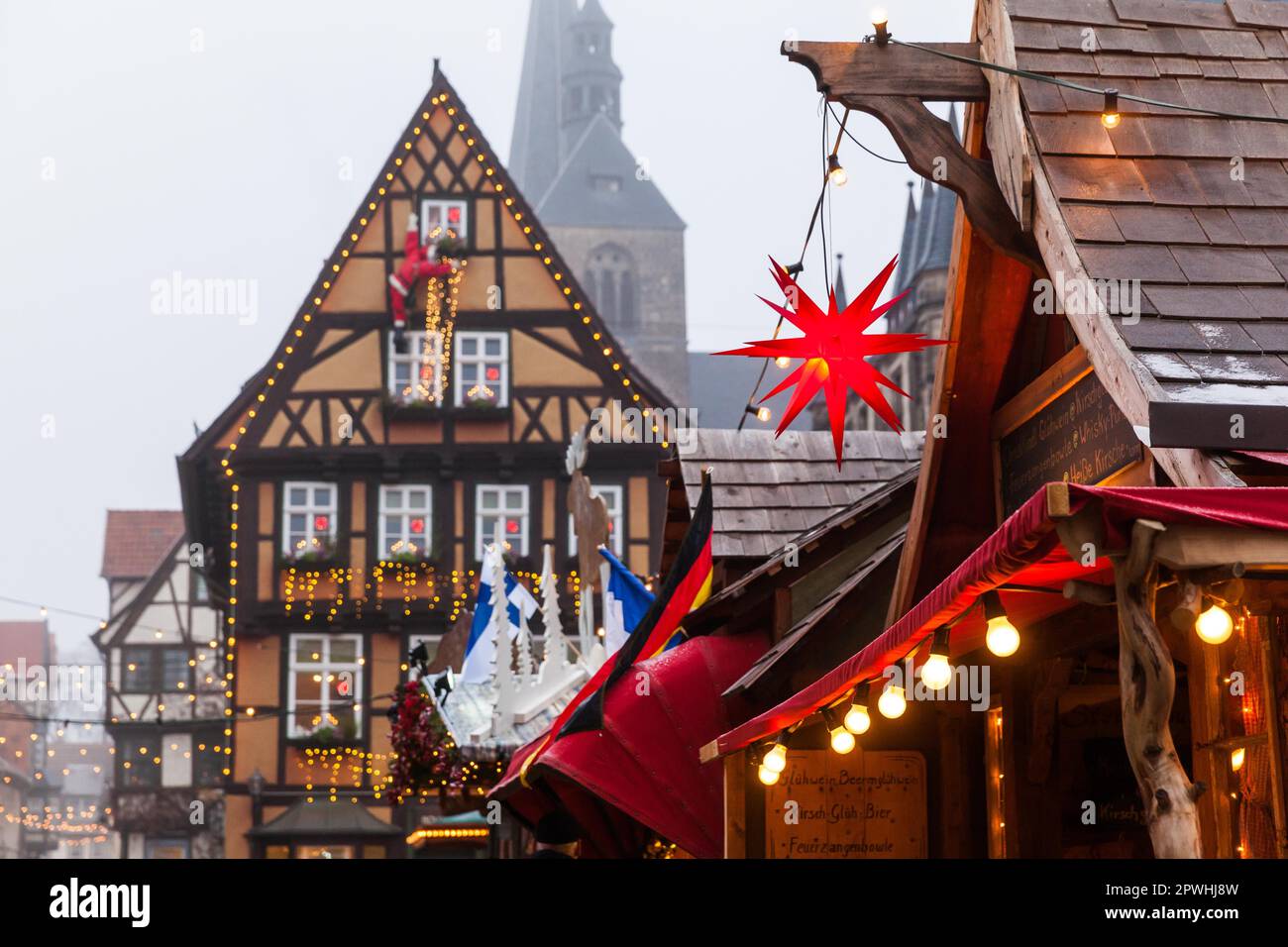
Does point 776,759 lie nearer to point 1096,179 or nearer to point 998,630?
point 1096,179

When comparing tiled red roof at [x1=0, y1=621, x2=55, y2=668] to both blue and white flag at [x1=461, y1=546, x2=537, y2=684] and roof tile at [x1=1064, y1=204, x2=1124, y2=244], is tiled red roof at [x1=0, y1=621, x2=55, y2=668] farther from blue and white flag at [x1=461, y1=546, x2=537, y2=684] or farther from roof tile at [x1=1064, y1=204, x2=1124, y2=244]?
roof tile at [x1=1064, y1=204, x2=1124, y2=244]

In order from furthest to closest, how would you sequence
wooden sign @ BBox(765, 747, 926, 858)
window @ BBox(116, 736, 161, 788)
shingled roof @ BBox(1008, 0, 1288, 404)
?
window @ BBox(116, 736, 161, 788), wooden sign @ BBox(765, 747, 926, 858), shingled roof @ BBox(1008, 0, 1288, 404)

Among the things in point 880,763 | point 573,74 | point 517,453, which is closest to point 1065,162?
point 880,763

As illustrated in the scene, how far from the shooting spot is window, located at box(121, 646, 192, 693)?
4328 centimetres

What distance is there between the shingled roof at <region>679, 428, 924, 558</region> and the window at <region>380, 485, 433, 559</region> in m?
15.4

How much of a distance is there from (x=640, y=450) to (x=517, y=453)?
6.41ft

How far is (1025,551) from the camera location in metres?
4.45

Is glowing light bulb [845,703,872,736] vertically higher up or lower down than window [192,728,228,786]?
higher up

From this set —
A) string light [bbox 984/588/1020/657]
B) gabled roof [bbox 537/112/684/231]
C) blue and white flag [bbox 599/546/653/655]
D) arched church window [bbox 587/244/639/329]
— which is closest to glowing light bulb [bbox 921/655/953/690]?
string light [bbox 984/588/1020/657]

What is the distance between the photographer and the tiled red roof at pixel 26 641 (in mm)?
79375

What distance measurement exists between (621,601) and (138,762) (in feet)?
100.0

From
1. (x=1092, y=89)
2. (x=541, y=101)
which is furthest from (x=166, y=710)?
(x=541, y=101)

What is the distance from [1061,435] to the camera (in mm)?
7633
